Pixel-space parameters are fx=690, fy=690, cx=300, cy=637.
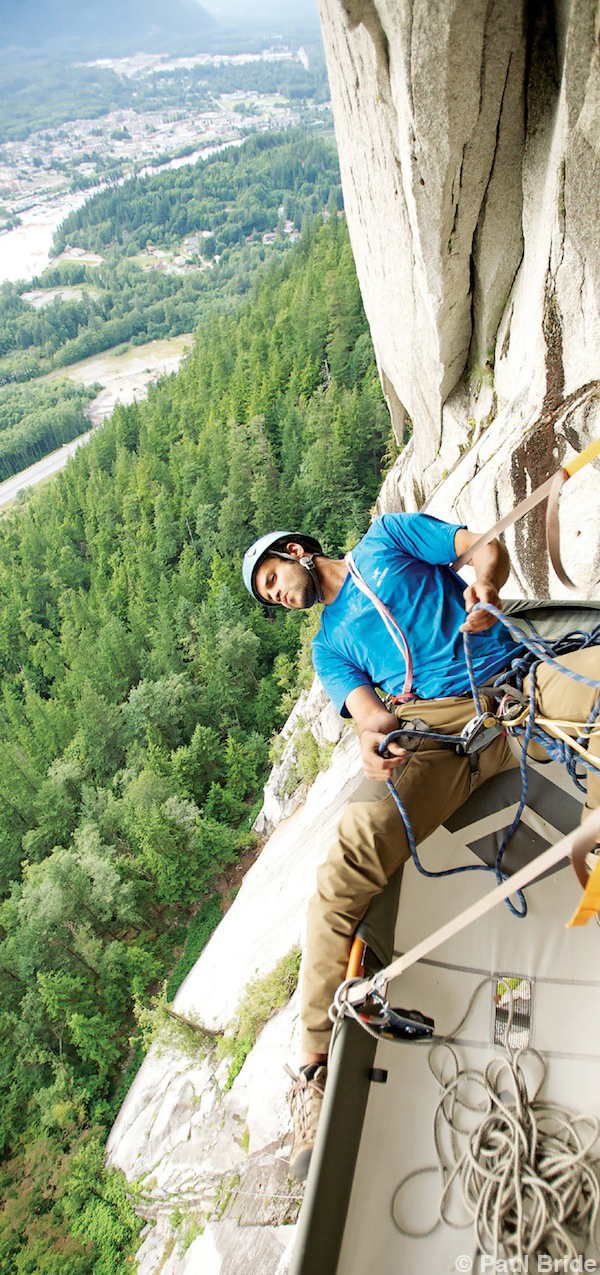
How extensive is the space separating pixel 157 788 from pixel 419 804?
69.4 feet

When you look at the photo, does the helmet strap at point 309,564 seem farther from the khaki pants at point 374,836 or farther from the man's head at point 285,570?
the khaki pants at point 374,836

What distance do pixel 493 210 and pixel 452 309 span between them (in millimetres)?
1165

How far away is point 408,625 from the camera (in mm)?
3648

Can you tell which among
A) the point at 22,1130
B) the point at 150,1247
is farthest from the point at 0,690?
the point at 150,1247

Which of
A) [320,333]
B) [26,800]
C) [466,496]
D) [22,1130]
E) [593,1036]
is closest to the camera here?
[593,1036]

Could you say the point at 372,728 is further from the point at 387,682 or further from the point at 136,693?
the point at 136,693

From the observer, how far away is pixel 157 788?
76.4ft

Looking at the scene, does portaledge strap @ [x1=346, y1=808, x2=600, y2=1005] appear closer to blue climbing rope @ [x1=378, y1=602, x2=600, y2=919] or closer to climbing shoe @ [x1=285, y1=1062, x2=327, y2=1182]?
blue climbing rope @ [x1=378, y1=602, x2=600, y2=919]

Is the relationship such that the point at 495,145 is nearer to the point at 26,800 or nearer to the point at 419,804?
the point at 419,804

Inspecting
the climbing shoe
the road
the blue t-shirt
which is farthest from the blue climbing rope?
the road

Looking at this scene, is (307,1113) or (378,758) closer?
(307,1113)

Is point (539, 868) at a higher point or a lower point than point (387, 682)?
higher

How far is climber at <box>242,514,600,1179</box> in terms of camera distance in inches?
122

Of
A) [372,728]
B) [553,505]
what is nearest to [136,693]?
[372,728]
